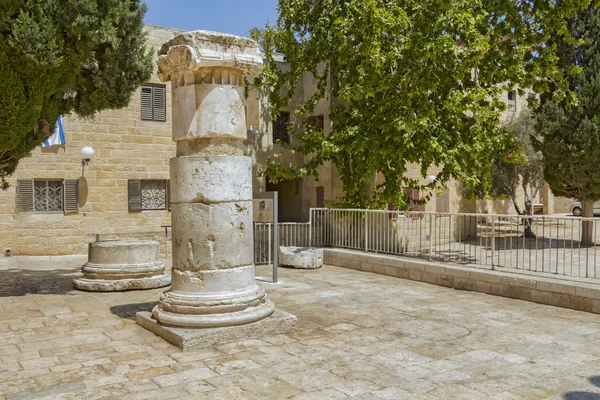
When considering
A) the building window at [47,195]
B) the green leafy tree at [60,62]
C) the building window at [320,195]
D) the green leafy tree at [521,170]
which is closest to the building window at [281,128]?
the building window at [320,195]

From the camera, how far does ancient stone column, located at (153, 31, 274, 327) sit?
636 cm

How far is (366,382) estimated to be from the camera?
473 centimetres

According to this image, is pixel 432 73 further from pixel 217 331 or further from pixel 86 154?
pixel 86 154

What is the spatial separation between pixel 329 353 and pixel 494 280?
4.42m

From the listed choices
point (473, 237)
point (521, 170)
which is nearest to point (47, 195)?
point (473, 237)

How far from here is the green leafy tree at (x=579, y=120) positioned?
14.6m

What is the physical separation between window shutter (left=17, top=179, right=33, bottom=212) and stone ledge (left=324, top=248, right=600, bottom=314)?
8.37 meters

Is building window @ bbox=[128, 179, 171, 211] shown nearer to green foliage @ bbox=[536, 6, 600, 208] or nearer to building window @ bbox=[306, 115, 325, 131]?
building window @ bbox=[306, 115, 325, 131]

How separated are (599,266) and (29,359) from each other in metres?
9.27

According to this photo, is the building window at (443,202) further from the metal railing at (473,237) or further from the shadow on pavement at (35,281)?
the shadow on pavement at (35,281)

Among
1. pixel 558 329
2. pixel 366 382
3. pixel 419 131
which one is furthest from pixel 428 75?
pixel 366 382

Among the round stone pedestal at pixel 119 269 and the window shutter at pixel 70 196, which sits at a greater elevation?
the window shutter at pixel 70 196

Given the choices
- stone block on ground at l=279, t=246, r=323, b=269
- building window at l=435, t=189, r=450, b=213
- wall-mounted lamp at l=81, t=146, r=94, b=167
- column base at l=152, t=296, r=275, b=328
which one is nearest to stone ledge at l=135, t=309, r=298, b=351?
column base at l=152, t=296, r=275, b=328

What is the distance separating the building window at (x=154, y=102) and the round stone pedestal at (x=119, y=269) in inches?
264
